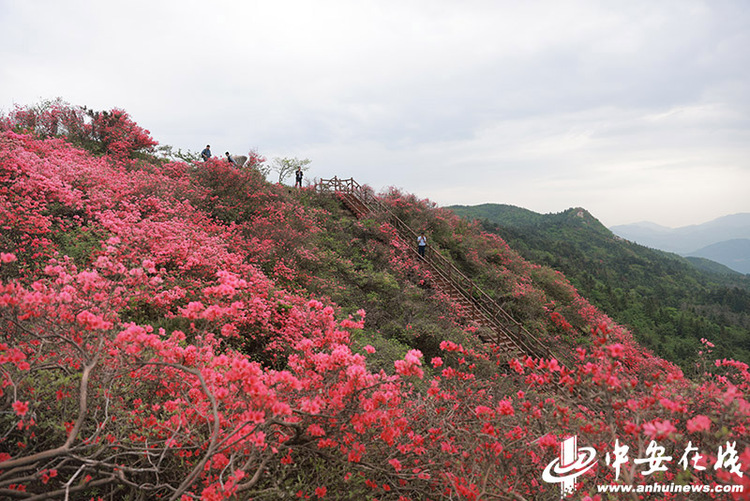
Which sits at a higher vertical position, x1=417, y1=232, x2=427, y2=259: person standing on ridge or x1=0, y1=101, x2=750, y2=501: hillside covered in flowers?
x1=417, y1=232, x2=427, y2=259: person standing on ridge

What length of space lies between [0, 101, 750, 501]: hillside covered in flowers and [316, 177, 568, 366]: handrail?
1014 millimetres

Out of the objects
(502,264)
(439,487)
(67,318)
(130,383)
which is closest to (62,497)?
(130,383)

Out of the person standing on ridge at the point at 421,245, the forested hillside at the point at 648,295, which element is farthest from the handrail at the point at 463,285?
the forested hillside at the point at 648,295

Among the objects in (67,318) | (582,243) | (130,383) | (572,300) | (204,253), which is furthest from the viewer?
(582,243)

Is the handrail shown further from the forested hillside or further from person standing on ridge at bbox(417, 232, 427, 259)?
the forested hillside

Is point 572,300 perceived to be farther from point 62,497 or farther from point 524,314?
point 62,497

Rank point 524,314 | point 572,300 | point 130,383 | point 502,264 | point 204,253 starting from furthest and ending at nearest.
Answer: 1. point 502,264
2. point 572,300
3. point 524,314
4. point 204,253
5. point 130,383

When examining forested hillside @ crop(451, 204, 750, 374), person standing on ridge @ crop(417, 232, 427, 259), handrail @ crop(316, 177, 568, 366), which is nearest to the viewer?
handrail @ crop(316, 177, 568, 366)

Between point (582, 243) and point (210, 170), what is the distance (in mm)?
39221

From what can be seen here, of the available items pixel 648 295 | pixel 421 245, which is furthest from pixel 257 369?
pixel 648 295

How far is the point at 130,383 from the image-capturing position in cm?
336

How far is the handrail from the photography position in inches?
423

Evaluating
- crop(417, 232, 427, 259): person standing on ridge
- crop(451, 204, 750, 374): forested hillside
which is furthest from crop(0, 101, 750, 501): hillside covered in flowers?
crop(451, 204, 750, 374): forested hillside

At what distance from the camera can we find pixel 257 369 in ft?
8.59
